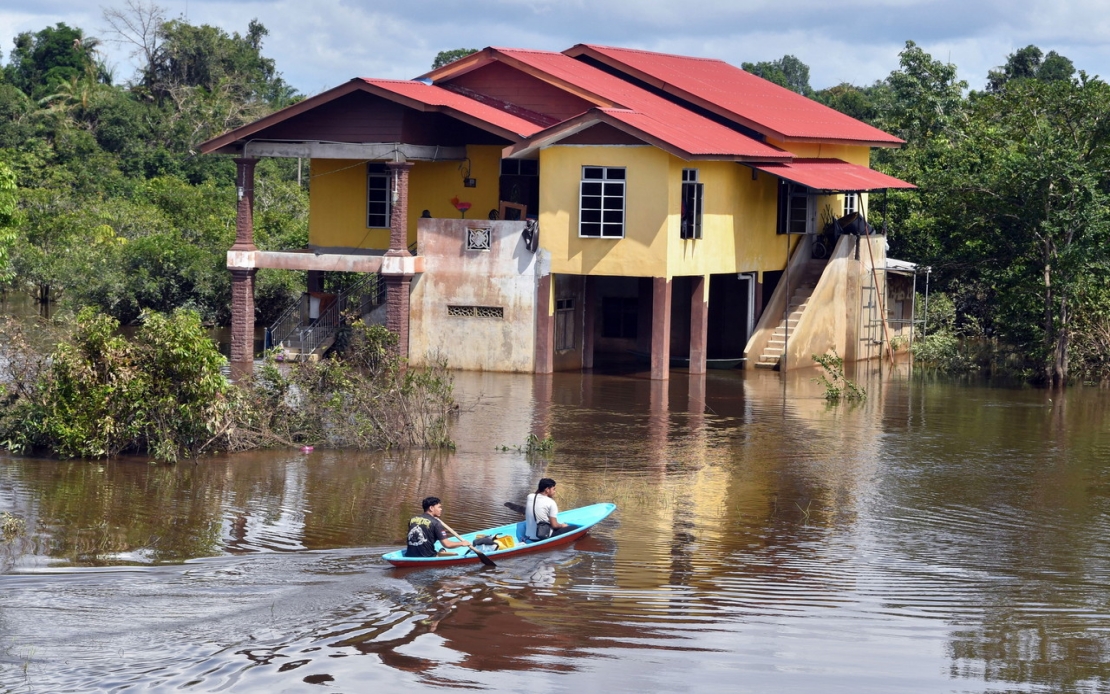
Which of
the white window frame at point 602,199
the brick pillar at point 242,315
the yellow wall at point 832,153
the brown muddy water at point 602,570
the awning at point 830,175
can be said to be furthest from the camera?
the yellow wall at point 832,153

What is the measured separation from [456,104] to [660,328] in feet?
20.3

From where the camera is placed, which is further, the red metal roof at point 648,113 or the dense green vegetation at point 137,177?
the dense green vegetation at point 137,177

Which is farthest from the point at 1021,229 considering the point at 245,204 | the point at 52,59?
the point at 52,59

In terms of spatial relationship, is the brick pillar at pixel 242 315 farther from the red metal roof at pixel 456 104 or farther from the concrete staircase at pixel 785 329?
the concrete staircase at pixel 785 329

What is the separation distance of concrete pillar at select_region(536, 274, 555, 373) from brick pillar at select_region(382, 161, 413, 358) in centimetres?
272

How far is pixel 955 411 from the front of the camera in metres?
26.9

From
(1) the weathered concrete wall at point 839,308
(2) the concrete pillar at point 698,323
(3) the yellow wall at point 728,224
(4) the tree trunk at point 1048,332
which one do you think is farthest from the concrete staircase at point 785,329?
(4) the tree trunk at point 1048,332

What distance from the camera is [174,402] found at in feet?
66.6

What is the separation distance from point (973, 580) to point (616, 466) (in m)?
7.11

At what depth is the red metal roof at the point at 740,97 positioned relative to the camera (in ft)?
108

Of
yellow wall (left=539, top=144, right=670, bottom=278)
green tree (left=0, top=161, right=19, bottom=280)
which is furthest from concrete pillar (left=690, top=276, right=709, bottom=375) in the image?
green tree (left=0, top=161, right=19, bottom=280)

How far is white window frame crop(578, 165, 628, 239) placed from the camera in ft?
94.3

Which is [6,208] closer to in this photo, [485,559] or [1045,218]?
[485,559]

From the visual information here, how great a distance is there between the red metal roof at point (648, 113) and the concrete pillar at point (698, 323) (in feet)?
9.08
